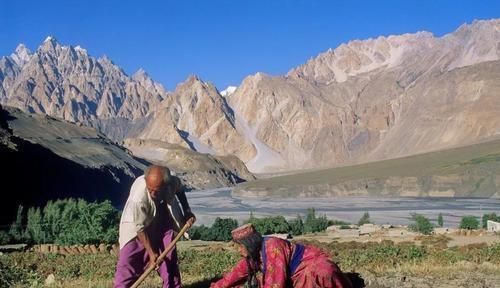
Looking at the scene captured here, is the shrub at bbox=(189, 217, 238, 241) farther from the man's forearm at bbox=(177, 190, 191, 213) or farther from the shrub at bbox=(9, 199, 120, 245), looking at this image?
the man's forearm at bbox=(177, 190, 191, 213)

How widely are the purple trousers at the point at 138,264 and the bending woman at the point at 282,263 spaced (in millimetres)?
1541

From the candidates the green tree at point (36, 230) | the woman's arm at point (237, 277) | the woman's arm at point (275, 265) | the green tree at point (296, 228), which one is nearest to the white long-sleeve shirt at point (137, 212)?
the woman's arm at point (237, 277)

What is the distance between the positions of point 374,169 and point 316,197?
1098 inches

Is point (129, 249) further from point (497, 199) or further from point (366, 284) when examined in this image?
point (497, 199)

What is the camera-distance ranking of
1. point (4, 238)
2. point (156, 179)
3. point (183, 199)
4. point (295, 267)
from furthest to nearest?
point (4, 238) → point (183, 199) → point (156, 179) → point (295, 267)

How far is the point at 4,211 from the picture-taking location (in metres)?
76.7

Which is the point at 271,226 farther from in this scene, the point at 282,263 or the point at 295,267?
the point at 282,263

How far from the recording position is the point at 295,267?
7168mm

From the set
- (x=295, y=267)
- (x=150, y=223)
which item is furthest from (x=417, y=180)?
(x=295, y=267)

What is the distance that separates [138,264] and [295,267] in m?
2.33

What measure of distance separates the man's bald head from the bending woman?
1305mm

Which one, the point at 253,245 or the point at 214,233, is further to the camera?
the point at 214,233

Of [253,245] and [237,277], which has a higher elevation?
[253,245]

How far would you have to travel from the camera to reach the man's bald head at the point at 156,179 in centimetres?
794
